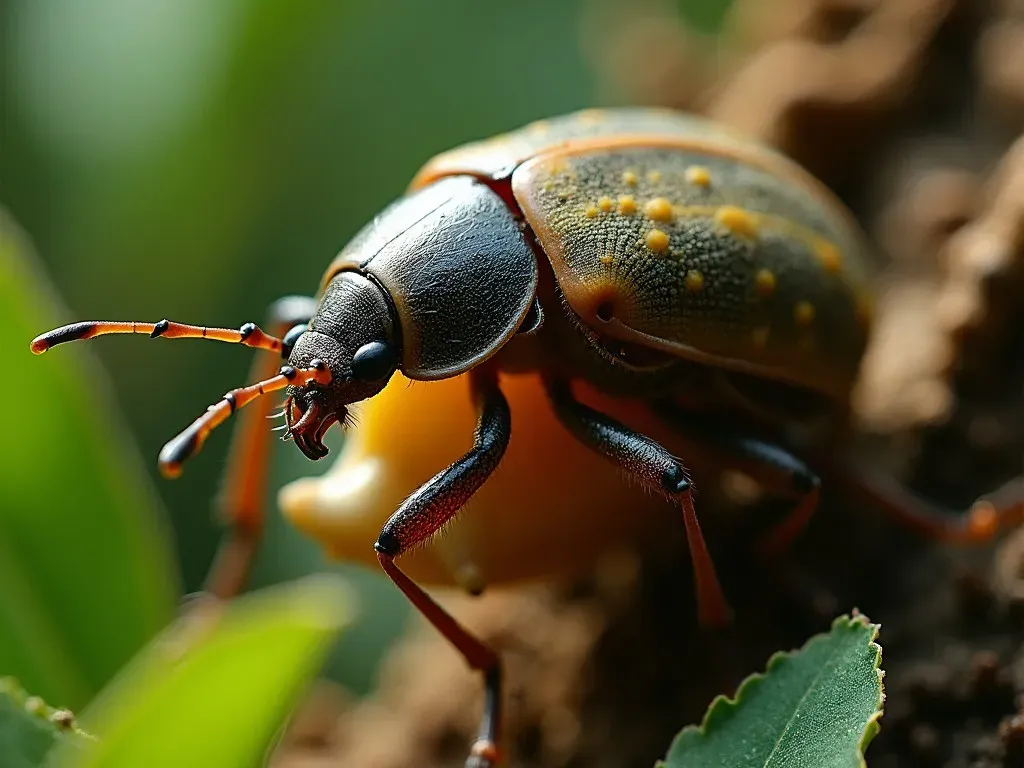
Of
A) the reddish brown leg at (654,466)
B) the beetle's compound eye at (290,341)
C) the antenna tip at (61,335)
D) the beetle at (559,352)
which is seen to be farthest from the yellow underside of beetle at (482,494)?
the antenna tip at (61,335)

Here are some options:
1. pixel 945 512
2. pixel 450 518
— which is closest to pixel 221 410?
pixel 450 518

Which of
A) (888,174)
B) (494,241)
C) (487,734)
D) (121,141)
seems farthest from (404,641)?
(888,174)

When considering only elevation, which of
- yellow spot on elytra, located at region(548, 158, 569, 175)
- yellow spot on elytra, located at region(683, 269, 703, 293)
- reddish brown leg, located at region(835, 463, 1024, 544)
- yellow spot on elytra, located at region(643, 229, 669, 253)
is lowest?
reddish brown leg, located at region(835, 463, 1024, 544)

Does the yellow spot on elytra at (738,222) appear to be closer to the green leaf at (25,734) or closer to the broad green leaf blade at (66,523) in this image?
the broad green leaf blade at (66,523)

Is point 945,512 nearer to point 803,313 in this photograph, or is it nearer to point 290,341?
point 803,313

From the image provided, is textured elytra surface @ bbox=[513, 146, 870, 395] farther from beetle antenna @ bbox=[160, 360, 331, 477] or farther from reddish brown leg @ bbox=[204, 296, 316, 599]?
reddish brown leg @ bbox=[204, 296, 316, 599]

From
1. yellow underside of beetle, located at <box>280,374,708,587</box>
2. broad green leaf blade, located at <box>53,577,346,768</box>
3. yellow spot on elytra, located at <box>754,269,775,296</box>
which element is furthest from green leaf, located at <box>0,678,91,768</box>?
yellow spot on elytra, located at <box>754,269,775,296</box>
